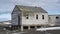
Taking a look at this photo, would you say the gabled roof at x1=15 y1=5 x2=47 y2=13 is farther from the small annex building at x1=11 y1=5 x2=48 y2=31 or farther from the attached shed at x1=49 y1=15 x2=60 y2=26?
the attached shed at x1=49 y1=15 x2=60 y2=26

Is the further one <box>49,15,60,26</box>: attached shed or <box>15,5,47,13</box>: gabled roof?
<box>49,15,60,26</box>: attached shed

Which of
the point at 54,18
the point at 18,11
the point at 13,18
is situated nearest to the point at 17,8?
the point at 18,11

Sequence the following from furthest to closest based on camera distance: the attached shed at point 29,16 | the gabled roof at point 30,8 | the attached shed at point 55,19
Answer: the attached shed at point 55,19
the gabled roof at point 30,8
the attached shed at point 29,16

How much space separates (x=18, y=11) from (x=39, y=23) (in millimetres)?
3663

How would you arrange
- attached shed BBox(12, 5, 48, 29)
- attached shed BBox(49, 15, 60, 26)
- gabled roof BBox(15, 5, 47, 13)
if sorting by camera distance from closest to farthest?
attached shed BBox(12, 5, 48, 29)
gabled roof BBox(15, 5, 47, 13)
attached shed BBox(49, 15, 60, 26)

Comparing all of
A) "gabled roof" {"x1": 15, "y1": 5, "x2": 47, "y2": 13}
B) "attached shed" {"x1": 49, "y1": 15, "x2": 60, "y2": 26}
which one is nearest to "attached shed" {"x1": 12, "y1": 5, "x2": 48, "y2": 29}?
"gabled roof" {"x1": 15, "y1": 5, "x2": 47, "y2": 13}

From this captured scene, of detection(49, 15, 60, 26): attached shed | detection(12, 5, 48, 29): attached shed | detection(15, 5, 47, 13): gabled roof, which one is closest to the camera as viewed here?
detection(12, 5, 48, 29): attached shed

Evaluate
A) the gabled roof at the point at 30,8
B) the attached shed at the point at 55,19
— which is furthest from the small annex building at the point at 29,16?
the attached shed at the point at 55,19

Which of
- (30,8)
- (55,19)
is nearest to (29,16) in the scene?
(30,8)

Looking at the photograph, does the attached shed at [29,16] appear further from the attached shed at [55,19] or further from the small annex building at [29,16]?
the attached shed at [55,19]

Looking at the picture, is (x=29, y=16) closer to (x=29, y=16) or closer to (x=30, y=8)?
(x=29, y=16)

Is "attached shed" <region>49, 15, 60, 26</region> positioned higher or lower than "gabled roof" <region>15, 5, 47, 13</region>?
lower

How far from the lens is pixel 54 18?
22.1m

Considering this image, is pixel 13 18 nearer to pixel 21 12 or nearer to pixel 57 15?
pixel 21 12
